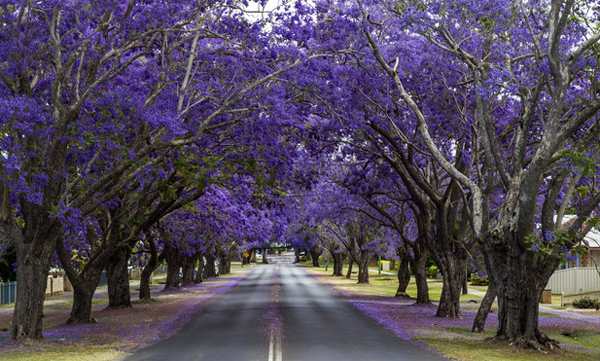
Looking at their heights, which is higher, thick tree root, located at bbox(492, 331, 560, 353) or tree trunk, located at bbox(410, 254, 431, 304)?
tree trunk, located at bbox(410, 254, 431, 304)

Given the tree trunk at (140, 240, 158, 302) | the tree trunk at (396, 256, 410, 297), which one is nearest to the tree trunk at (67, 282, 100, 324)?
the tree trunk at (140, 240, 158, 302)

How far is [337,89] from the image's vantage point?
22328 millimetres

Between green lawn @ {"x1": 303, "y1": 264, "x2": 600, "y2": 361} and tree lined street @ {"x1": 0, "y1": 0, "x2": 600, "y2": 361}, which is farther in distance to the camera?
tree lined street @ {"x1": 0, "y1": 0, "x2": 600, "y2": 361}

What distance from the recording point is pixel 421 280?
36.3m

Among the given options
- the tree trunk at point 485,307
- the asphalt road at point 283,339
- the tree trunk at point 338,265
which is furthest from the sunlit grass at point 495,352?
the tree trunk at point 338,265

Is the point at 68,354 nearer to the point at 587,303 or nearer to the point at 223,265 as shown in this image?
the point at 587,303

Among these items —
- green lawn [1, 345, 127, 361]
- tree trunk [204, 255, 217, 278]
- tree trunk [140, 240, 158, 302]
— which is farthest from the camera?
tree trunk [204, 255, 217, 278]

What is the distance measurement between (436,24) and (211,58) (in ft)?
19.2

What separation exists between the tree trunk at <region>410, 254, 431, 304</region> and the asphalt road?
6999mm

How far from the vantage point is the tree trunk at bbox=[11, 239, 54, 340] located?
18.9 meters

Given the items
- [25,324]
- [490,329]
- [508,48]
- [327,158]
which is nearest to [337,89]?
[508,48]

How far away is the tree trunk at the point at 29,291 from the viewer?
1894cm

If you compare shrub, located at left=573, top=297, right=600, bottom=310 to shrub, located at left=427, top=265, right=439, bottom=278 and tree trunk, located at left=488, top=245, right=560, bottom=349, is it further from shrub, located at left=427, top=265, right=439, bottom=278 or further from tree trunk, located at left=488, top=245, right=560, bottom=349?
shrub, located at left=427, top=265, right=439, bottom=278

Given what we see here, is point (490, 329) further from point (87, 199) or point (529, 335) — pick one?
point (87, 199)
